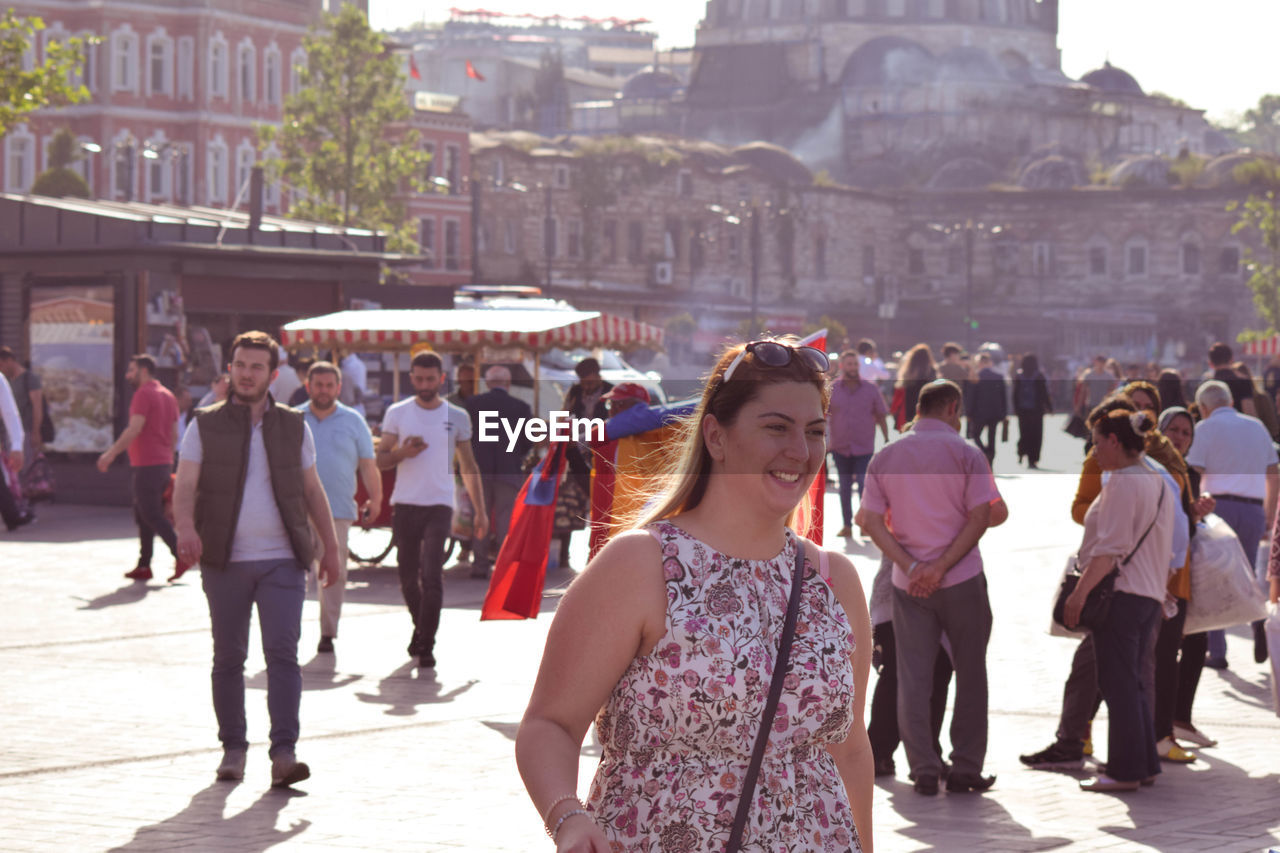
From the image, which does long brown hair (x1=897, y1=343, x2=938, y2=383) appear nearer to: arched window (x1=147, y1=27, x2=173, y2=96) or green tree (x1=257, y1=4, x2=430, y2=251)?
green tree (x1=257, y1=4, x2=430, y2=251)

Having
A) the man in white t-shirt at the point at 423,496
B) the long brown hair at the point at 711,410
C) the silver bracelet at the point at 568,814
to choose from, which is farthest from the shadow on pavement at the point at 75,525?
the silver bracelet at the point at 568,814

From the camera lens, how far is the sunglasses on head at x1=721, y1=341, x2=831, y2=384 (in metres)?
3.71

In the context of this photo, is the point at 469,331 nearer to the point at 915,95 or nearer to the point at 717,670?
the point at 717,670

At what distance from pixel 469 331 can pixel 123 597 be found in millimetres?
6713

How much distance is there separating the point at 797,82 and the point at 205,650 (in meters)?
119

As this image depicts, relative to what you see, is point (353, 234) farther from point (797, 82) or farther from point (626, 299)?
point (797, 82)

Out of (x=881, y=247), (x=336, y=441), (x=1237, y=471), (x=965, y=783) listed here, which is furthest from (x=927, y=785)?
(x=881, y=247)

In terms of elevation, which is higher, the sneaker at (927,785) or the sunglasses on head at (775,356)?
the sunglasses on head at (775,356)

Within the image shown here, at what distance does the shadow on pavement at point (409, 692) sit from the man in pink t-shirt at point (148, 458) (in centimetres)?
524

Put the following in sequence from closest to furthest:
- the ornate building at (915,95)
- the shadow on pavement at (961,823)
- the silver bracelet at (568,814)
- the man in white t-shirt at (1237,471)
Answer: the silver bracelet at (568,814)
the shadow on pavement at (961,823)
the man in white t-shirt at (1237,471)
the ornate building at (915,95)

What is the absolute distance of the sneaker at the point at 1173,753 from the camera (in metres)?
9.14

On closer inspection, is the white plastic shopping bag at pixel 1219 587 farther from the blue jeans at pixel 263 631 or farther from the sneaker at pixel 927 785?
the blue jeans at pixel 263 631

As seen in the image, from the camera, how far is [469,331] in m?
20.9

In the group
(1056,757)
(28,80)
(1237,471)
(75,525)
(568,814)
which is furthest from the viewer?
(28,80)
